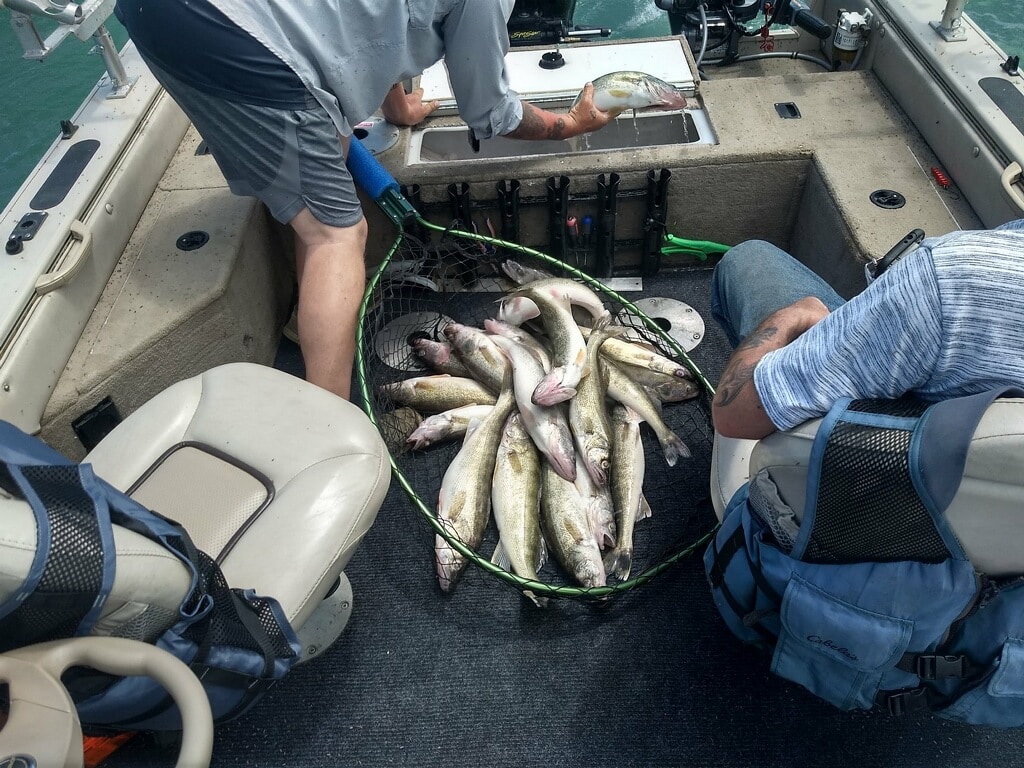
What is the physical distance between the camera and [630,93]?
10.3 ft

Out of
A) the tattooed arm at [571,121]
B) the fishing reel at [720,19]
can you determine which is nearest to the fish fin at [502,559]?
the tattooed arm at [571,121]

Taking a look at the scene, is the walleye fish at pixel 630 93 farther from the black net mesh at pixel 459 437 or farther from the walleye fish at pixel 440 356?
the walleye fish at pixel 440 356

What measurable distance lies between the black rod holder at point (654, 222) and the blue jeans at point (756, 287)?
2.19 ft

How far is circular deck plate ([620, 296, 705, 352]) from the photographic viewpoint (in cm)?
317

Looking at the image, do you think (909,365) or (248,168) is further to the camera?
(248,168)

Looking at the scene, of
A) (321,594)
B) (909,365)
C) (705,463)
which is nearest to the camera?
(909,365)

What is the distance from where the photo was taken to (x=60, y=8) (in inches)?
105

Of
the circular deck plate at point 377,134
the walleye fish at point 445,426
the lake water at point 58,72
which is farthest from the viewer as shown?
the lake water at point 58,72

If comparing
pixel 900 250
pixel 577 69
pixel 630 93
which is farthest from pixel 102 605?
pixel 577 69

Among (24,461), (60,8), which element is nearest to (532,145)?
(60,8)

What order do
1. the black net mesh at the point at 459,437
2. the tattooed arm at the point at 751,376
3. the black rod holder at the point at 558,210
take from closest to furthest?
1. the tattooed arm at the point at 751,376
2. the black net mesh at the point at 459,437
3. the black rod holder at the point at 558,210

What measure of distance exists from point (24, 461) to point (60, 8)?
227 centimetres

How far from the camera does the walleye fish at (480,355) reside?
2.82 meters

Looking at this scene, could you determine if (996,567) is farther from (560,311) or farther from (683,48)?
(683,48)
